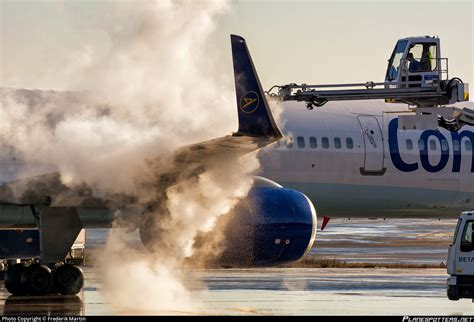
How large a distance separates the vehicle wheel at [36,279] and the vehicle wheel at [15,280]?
27 centimetres

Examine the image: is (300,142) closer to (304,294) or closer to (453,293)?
(304,294)

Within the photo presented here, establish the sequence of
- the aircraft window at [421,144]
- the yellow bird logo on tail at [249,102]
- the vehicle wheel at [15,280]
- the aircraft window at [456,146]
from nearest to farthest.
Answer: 1. the yellow bird logo on tail at [249,102]
2. the vehicle wheel at [15,280]
3. the aircraft window at [421,144]
4. the aircraft window at [456,146]

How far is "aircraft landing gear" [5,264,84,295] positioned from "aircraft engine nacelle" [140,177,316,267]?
11.2 feet

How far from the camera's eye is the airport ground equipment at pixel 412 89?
34.1m

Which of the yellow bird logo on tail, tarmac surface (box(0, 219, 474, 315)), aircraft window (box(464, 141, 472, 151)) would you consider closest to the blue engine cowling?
tarmac surface (box(0, 219, 474, 315))

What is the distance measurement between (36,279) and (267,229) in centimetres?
642

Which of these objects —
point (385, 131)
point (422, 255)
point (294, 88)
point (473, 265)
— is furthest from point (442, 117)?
point (422, 255)

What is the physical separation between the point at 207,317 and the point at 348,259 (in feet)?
90.2

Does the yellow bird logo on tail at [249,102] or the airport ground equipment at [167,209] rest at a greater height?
the yellow bird logo on tail at [249,102]

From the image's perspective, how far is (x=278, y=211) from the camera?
94.2 ft

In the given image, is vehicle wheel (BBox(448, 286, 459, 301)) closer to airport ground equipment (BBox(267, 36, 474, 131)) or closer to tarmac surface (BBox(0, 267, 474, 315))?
tarmac surface (BBox(0, 267, 474, 315))

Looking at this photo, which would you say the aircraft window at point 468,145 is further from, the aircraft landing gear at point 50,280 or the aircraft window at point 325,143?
the aircraft landing gear at point 50,280

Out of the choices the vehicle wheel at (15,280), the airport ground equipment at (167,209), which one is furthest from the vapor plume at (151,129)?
the vehicle wheel at (15,280)

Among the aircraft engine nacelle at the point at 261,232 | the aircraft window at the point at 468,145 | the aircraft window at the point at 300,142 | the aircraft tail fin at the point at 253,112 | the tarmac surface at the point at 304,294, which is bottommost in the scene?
the tarmac surface at the point at 304,294
